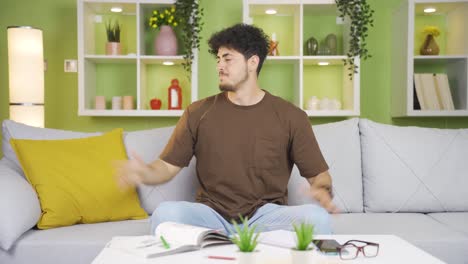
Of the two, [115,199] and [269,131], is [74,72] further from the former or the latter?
[269,131]

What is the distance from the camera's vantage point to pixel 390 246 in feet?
5.08

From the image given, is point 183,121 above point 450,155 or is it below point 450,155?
above

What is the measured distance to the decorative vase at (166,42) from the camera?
3.59 metres

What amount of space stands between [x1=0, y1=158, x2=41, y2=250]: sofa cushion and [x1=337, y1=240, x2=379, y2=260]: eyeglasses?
4.05 ft

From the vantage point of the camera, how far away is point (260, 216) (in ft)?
6.88

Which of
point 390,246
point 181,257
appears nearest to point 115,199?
point 181,257

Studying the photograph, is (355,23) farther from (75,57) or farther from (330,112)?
(75,57)

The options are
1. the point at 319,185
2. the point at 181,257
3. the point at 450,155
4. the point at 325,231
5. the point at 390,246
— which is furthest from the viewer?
the point at 450,155

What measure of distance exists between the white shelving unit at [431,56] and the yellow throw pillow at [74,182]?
201 cm

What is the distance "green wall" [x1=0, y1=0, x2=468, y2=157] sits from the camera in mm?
3834

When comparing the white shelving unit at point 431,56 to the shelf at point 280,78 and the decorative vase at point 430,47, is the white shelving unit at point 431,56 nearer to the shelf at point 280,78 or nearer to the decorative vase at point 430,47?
the decorative vase at point 430,47

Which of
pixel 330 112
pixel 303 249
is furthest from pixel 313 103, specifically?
pixel 303 249

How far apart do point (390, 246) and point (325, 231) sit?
409 mm

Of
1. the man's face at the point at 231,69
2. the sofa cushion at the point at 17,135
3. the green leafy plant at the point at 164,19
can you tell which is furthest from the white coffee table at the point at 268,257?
the green leafy plant at the point at 164,19
